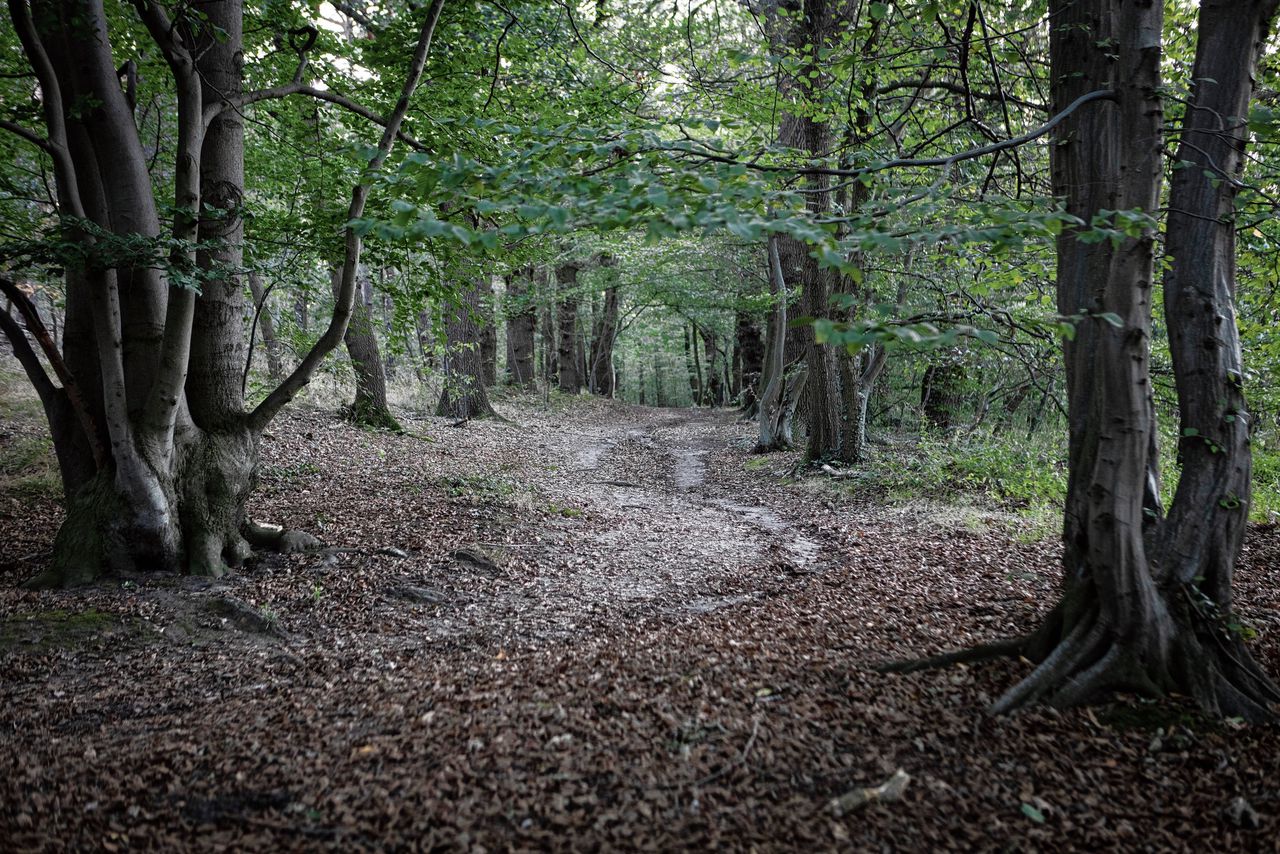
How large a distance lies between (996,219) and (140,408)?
19.4 feet

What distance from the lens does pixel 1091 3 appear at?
3.79 m

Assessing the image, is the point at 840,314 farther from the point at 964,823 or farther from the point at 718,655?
the point at 964,823

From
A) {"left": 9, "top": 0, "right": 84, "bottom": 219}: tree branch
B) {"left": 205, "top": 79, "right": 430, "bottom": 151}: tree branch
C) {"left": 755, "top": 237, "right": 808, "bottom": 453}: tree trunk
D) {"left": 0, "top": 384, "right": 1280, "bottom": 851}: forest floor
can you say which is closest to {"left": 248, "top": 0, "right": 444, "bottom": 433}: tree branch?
{"left": 205, "top": 79, "right": 430, "bottom": 151}: tree branch

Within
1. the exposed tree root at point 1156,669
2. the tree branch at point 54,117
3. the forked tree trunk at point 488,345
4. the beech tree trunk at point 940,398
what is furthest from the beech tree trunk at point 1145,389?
the forked tree trunk at point 488,345

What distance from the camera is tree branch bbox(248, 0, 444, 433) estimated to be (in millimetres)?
5266

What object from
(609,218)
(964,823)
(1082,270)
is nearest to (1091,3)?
(1082,270)

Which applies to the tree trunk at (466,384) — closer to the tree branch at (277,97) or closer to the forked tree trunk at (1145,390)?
the tree branch at (277,97)

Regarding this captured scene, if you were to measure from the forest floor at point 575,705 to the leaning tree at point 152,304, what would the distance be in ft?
1.99

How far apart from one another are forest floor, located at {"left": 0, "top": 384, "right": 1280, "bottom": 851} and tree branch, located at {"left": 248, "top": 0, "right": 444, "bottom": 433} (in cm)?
139

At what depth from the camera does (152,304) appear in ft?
17.6

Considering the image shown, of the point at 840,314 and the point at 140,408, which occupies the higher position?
the point at 840,314

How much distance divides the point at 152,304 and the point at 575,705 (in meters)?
4.56

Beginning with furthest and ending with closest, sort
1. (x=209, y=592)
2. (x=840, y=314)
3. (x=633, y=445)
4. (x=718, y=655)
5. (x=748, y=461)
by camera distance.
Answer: (x=633, y=445)
(x=748, y=461)
(x=840, y=314)
(x=209, y=592)
(x=718, y=655)

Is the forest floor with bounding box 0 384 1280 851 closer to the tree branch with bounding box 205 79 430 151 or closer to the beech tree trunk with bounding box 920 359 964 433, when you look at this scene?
the tree branch with bounding box 205 79 430 151
